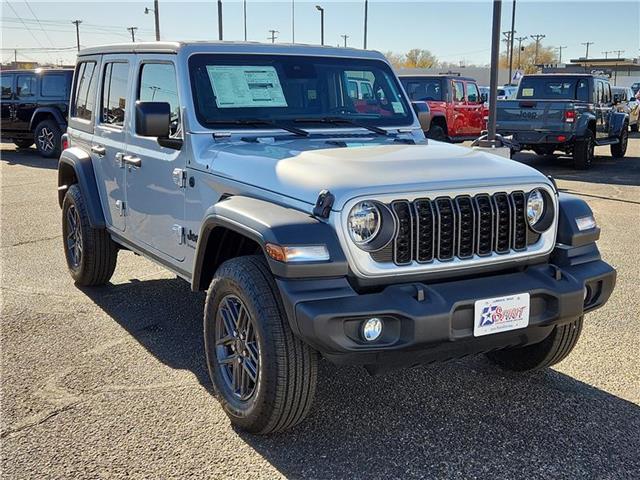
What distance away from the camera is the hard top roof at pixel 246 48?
437cm

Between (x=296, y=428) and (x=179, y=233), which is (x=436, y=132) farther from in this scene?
(x=296, y=428)

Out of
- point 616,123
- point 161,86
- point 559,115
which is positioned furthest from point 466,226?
point 616,123

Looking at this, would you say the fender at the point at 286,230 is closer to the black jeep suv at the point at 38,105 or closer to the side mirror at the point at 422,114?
the side mirror at the point at 422,114

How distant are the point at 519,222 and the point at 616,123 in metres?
14.5

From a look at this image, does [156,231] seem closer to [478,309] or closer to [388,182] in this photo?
[388,182]

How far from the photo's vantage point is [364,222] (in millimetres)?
3084

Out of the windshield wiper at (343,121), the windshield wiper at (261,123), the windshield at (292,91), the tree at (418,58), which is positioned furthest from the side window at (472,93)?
the tree at (418,58)

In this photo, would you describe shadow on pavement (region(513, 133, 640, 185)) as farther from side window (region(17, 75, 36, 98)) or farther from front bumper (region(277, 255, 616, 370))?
side window (region(17, 75, 36, 98))

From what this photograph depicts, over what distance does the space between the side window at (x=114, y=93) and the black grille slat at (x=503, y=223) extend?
2.90 metres

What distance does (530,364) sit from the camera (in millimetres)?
4082

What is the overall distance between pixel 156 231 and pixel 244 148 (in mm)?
1073

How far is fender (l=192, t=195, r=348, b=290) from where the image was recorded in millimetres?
2947

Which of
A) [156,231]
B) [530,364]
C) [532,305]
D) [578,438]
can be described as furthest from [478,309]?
[156,231]

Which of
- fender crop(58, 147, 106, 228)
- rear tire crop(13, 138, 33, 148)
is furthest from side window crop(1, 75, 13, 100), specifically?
fender crop(58, 147, 106, 228)
